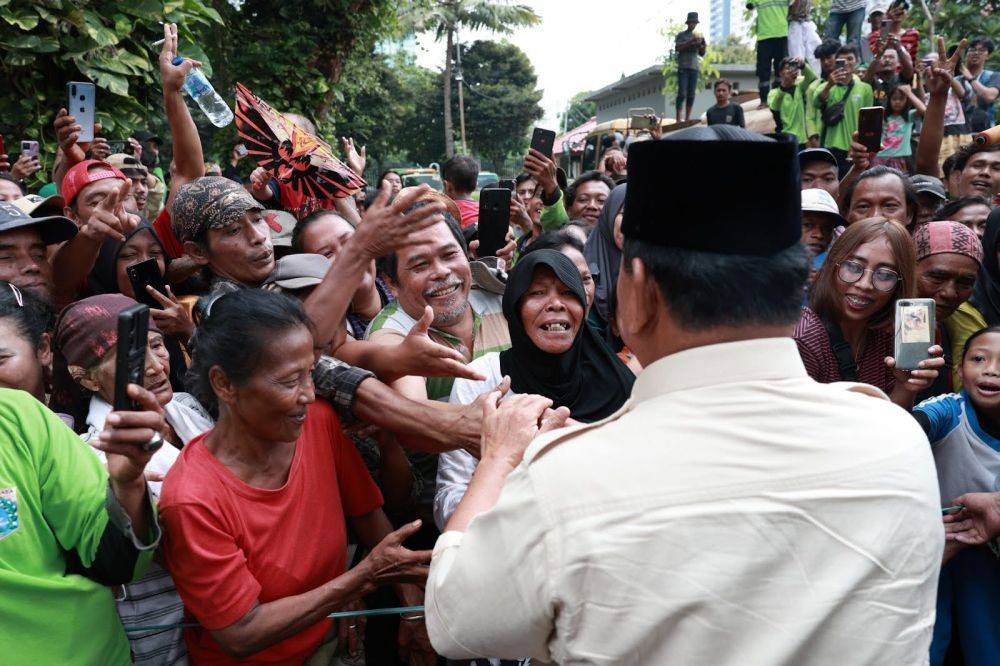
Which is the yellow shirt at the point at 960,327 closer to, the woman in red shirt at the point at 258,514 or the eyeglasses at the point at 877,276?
the eyeglasses at the point at 877,276

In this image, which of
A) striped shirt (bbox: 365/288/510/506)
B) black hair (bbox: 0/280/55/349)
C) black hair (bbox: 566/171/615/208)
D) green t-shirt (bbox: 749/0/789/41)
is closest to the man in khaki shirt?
striped shirt (bbox: 365/288/510/506)

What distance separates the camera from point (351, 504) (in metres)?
2.53

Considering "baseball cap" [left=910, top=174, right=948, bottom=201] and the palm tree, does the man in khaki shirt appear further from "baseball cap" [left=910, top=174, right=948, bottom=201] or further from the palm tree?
the palm tree

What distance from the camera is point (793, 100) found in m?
8.08

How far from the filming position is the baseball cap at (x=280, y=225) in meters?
4.20

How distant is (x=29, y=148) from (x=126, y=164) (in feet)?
1.99

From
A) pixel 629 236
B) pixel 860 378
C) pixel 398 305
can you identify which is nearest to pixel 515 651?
pixel 629 236

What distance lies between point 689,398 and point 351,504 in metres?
1.55

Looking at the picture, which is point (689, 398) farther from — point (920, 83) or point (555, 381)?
point (920, 83)

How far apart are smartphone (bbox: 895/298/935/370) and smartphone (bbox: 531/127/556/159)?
110 inches

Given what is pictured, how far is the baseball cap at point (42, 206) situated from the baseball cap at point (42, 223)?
0.54 ft

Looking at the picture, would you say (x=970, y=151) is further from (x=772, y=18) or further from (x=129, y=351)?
(x=772, y=18)

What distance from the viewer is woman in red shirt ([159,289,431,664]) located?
203 cm

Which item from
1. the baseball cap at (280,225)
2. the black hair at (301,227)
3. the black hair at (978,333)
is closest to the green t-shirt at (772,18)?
the baseball cap at (280,225)
